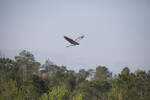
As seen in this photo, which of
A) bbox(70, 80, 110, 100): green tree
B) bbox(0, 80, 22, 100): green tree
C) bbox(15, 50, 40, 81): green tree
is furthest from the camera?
bbox(15, 50, 40, 81): green tree

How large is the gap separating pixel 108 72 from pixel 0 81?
5018cm

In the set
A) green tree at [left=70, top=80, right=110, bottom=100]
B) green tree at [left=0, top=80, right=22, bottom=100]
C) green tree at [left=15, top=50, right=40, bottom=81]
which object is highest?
green tree at [left=15, top=50, right=40, bottom=81]

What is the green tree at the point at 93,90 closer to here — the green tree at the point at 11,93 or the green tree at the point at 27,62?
the green tree at the point at 11,93

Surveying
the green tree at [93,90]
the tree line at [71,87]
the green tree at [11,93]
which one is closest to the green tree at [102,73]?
the tree line at [71,87]

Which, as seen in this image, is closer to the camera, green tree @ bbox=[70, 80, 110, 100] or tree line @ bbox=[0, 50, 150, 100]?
tree line @ bbox=[0, 50, 150, 100]

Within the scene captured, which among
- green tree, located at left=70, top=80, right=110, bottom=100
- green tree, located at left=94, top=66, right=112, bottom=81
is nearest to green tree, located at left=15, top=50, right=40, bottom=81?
green tree, located at left=94, top=66, right=112, bottom=81

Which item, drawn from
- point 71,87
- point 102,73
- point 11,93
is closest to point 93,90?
point 71,87

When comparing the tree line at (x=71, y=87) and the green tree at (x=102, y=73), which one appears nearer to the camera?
the tree line at (x=71, y=87)

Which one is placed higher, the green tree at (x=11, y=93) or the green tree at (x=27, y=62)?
the green tree at (x=27, y=62)

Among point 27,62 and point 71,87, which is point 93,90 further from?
point 27,62

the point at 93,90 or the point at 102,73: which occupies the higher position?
the point at 102,73

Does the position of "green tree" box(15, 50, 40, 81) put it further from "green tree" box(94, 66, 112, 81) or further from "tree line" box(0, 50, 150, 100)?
"green tree" box(94, 66, 112, 81)

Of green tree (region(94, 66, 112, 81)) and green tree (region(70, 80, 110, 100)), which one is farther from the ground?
green tree (region(94, 66, 112, 81))

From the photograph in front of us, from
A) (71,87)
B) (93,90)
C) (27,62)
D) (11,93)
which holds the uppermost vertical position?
(27,62)
